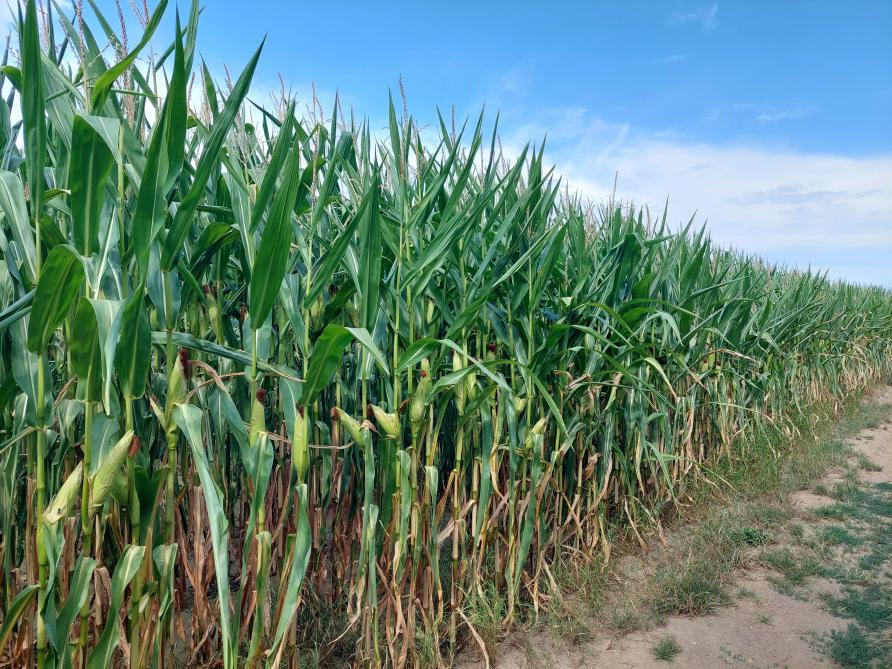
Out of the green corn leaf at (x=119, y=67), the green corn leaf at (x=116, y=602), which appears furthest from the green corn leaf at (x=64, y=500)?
the green corn leaf at (x=119, y=67)

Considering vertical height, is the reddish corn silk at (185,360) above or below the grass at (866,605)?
above

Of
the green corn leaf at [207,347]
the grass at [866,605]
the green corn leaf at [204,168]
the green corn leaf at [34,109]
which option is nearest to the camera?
the green corn leaf at [34,109]

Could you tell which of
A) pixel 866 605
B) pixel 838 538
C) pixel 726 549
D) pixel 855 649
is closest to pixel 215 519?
pixel 855 649

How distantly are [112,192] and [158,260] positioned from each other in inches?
7.4

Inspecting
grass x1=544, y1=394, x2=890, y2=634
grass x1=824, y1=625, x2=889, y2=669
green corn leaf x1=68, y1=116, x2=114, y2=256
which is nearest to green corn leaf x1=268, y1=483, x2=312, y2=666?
green corn leaf x1=68, y1=116, x2=114, y2=256

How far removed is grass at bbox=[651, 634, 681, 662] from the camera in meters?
2.45

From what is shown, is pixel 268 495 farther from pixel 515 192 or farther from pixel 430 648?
pixel 515 192

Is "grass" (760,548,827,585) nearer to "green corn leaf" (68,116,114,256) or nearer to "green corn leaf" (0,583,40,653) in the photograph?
"green corn leaf" (0,583,40,653)

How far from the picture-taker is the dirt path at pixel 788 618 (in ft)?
7.95

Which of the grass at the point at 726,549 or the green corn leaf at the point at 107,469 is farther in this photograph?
the grass at the point at 726,549

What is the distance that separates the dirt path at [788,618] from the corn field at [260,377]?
354mm

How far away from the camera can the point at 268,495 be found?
2141mm

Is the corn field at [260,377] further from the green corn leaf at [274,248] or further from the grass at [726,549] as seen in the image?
the grass at [726,549]

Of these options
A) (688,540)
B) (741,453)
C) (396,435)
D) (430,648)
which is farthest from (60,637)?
(741,453)
